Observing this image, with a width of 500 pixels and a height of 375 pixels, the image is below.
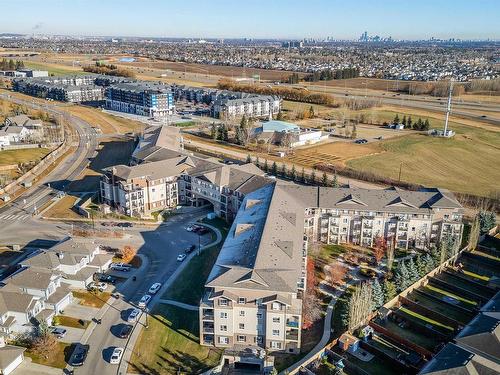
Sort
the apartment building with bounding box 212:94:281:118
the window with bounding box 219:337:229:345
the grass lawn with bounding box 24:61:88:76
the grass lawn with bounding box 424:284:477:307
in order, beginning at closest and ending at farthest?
the window with bounding box 219:337:229:345 < the grass lawn with bounding box 424:284:477:307 < the apartment building with bounding box 212:94:281:118 < the grass lawn with bounding box 24:61:88:76

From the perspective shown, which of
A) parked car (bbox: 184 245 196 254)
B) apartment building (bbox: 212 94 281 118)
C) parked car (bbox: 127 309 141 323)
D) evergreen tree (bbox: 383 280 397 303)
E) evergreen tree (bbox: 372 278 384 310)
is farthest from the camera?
apartment building (bbox: 212 94 281 118)

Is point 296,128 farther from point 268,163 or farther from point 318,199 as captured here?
point 318,199

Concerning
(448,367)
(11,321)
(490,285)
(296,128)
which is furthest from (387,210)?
(296,128)

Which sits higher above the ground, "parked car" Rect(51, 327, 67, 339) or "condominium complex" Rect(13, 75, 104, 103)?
"condominium complex" Rect(13, 75, 104, 103)

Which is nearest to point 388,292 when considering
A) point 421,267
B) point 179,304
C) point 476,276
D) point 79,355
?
point 421,267

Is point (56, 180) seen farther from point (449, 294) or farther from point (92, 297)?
point (449, 294)

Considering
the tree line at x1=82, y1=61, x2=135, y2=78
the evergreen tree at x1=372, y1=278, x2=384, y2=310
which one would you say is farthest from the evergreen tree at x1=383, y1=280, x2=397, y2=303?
the tree line at x1=82, y1=61, x2=135, y2=78

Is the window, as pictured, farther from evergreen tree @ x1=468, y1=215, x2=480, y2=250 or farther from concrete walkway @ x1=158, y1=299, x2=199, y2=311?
evergreen tree @ x1=468, y1=215, x2=480, y2=250
